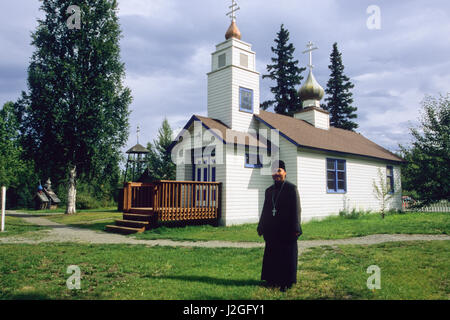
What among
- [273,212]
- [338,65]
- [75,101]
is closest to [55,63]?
[75,101]

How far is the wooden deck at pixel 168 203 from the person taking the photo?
492 inches

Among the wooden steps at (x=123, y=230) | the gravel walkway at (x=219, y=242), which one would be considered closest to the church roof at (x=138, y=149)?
the wooden steps at (x=123, y=230)

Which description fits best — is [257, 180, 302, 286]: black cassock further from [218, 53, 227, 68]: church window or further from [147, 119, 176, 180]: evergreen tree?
[147, 119, 176, 180]: evergreen tree

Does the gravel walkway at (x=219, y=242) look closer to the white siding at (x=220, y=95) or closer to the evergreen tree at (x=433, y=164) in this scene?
the evergreen tree at (x=433, y=164)

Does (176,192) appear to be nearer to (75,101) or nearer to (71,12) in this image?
(75,101)

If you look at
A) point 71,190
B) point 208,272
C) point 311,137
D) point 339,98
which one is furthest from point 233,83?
point 339,98

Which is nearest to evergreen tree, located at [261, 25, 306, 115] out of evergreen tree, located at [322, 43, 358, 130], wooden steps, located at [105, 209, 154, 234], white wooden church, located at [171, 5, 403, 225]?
evergreen tree, located at [322, 43, 358, 130]

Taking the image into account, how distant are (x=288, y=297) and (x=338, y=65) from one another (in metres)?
38.3

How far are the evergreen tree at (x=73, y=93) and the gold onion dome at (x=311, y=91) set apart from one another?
42.2ft

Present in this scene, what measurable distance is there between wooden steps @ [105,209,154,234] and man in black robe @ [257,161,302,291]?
7850 mm

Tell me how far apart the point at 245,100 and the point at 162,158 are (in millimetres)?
15655

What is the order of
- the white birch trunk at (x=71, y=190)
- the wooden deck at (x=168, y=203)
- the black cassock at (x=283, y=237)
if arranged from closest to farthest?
the black cassock at (x=283, y=237)
the wooden deck at (x=168, y=203)
the white birch trunk at (x=71, y=190)

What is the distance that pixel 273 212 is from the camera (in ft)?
17.7

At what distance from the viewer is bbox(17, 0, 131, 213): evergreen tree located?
21.0m
